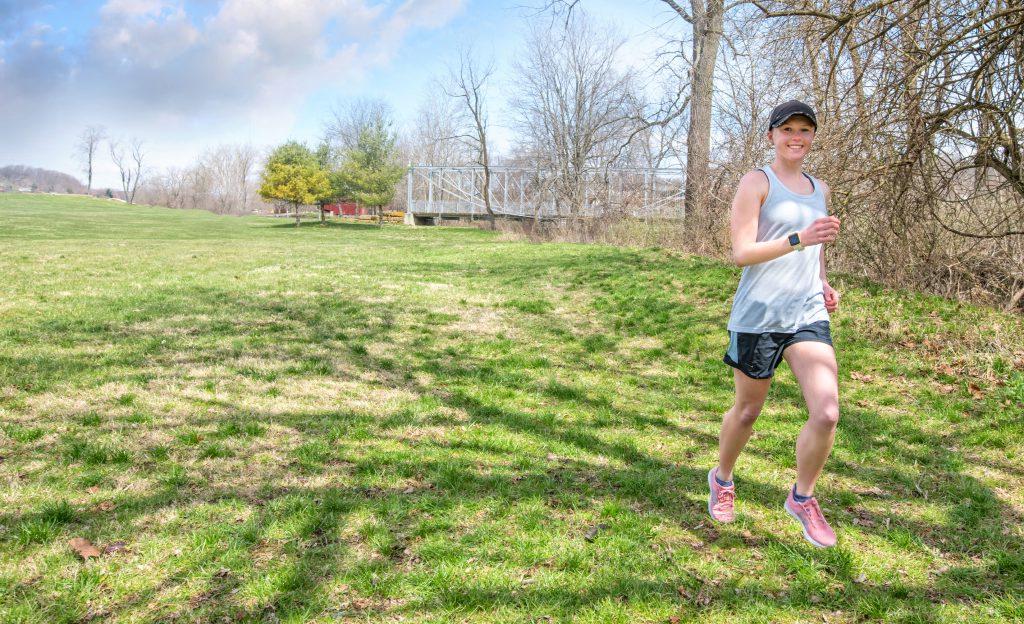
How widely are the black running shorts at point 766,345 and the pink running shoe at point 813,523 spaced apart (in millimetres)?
746

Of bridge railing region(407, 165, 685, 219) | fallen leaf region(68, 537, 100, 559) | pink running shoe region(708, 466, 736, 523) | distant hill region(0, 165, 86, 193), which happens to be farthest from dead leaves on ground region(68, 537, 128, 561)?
distant hill region(0, 165, 86, 193)

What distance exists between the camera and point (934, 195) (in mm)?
8047

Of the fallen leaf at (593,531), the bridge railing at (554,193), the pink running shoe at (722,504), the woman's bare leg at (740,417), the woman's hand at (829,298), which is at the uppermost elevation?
the bridge railing at (554,193)

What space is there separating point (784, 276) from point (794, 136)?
0.65m

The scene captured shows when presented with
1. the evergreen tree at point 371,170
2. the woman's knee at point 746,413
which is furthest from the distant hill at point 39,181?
the woman's knee at point 746,413

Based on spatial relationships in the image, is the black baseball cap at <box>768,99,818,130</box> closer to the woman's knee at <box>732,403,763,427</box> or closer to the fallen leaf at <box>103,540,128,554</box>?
the woman's knee at <box>732,403,763,427</box>

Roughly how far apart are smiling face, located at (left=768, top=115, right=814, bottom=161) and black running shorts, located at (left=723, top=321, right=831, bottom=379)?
80 cm

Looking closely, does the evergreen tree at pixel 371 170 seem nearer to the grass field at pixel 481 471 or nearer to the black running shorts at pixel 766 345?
the grass field at pixel 481 471

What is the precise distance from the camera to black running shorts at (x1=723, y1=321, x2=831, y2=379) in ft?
10.2

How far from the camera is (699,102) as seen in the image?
52.5ft

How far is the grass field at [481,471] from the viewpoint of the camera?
2918mm

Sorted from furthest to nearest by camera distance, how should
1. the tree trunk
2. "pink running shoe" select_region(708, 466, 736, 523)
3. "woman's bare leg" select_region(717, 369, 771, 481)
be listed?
the tree trunk → "pink running shoe" select_region(708, 466, 736, 523) → "woman's bare leg" select_region(717, 369, 771, 481)

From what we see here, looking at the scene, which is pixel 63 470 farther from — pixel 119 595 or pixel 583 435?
pixel 583 435

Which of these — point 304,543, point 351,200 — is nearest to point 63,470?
point 304,543
